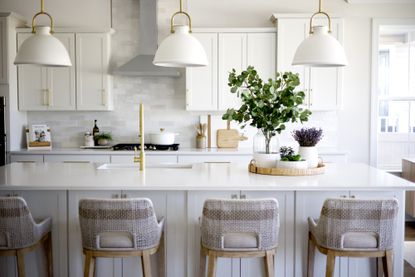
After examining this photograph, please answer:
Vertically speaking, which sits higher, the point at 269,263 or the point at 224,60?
the point at 224,60

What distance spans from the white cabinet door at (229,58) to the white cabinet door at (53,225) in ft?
9.69

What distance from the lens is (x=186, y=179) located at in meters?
3.33

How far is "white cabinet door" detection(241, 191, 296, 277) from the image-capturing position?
3219 mm

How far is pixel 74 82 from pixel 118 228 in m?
3.53

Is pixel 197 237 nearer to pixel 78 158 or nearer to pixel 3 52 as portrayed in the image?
pixel 78 158

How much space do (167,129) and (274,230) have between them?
3.62 m

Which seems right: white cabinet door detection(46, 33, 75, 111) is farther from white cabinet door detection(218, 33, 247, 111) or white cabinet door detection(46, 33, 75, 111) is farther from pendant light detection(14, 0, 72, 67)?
pendant light detection(14, 0, 72, 67)

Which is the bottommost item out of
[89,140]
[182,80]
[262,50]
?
[89,140]

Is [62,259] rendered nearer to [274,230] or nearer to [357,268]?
[274,230]

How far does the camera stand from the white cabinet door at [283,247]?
10.6ft

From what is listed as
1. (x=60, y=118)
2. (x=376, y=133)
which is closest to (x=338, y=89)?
(x=376, y=133)

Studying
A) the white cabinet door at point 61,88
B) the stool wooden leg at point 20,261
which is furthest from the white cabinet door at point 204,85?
the stool wooden leg at point 20,261

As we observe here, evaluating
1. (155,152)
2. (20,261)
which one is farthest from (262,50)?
(20,261)

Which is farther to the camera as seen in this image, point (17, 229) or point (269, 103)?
point (269, 103)
